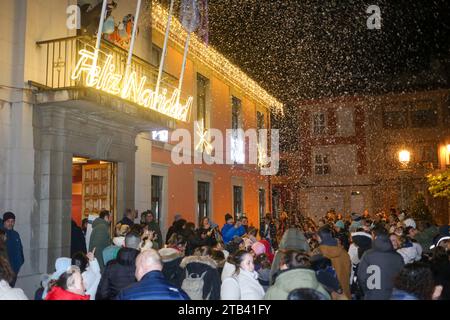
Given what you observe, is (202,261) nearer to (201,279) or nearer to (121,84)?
(201,279)

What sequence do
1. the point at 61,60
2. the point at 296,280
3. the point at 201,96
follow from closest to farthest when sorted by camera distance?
1. the point at 296,280
2. the point at 61,60
3. the point at 201,96

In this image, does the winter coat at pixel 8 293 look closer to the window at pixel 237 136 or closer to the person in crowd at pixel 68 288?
the person in crowd at pixel 68 288

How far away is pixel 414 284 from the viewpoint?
3.52 meters

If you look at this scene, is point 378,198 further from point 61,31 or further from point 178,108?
point 61,31

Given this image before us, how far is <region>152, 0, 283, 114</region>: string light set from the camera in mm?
13555

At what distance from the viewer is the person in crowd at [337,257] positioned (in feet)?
20.5

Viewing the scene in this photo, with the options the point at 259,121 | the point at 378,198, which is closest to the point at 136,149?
the point at 259,121

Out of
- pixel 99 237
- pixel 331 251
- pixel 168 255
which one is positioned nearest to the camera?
pixel 168 255

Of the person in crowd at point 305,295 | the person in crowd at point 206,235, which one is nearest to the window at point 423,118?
the person in crowd at point 206,235

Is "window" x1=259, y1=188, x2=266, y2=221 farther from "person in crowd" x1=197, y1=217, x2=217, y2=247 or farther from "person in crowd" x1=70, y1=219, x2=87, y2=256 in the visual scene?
"person in crowd" x1=70, y1=219, x2=87, y2=256

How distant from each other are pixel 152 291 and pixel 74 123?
266 inches

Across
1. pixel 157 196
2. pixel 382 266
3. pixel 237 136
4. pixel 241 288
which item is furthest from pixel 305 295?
pixel 237 136

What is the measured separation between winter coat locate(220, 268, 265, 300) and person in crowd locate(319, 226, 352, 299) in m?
1.66
